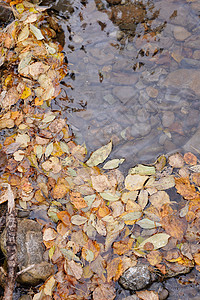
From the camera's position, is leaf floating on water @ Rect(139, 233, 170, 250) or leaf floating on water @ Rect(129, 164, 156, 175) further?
leaf floating on water @ Rect(129, 164, 156, 175)

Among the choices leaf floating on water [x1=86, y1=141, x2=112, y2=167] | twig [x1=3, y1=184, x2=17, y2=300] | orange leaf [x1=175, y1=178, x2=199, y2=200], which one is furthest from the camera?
leaf floating on water [x1=86, y1=141, x2=112, y2=167]

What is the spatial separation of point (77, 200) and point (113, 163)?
576mm

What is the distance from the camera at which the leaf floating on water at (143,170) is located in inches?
104

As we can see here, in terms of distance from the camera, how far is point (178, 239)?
7.77ft

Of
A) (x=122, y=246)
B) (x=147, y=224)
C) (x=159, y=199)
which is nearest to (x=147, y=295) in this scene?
(x=122, y=246)

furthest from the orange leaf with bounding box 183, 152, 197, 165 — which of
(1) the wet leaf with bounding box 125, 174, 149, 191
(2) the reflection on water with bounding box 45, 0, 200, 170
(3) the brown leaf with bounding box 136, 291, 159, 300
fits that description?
(3) the brown leaf with bounding box 136, 291, 159, 300

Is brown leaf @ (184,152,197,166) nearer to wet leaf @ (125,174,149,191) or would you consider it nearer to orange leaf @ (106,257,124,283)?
wet leaf @ (125,174,149,191)

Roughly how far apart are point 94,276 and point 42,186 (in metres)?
1.08

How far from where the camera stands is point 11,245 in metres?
2.35

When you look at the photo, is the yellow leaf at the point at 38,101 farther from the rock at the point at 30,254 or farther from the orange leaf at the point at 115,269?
the orange leaf at the point at 115,269

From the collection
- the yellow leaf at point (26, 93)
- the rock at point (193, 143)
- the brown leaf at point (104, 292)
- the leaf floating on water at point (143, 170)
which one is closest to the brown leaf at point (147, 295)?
the brown leaf at point (104, 292)

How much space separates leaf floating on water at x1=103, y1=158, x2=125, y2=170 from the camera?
273 centimetres

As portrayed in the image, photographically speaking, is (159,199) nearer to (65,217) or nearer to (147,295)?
(147,295)

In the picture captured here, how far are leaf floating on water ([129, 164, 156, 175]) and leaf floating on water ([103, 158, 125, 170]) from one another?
0.16 meters
